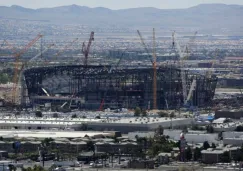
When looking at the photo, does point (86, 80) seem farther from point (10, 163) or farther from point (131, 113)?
point (10, 163)

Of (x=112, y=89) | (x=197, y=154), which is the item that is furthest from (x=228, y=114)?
(x=197, y=154)

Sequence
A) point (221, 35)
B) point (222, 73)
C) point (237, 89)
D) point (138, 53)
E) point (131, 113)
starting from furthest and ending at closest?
point (221, 35) < point (138, 53) < point (222, 73) < point (237, 89) < point (131, 113)

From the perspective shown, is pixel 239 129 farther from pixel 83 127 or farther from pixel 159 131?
pixel 83 127

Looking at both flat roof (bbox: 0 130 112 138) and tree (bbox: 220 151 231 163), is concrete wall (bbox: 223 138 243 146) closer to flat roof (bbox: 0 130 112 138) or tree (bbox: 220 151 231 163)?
tree (bbox: 220 151 231 163)

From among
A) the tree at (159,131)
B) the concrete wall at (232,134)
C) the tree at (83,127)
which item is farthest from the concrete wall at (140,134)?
the tree at (83,127)

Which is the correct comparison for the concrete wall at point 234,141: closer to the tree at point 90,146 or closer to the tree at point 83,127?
the tree at point 90,146

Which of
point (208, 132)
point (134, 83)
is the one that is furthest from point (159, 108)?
point (208, 132)

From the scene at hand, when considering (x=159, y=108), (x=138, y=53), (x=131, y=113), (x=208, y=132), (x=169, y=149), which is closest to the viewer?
(x=169, y=149)

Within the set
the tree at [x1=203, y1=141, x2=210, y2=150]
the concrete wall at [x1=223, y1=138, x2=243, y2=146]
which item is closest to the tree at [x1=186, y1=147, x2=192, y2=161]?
the tree at [x1=203, y1=141, x2=210, y2=150]
